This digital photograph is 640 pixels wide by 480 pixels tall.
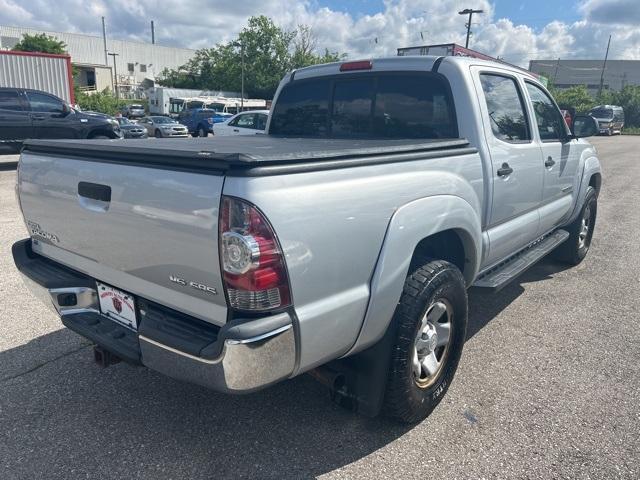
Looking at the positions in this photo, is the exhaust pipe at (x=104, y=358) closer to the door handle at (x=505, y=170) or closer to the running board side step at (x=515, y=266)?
the running board side step at (x=515, y=266)

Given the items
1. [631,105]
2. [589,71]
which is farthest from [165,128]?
[589,71]

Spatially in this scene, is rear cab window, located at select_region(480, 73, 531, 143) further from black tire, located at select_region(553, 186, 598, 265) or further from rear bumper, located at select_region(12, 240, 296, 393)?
rear bumper, located at select_region(12, 240, 296, 393)

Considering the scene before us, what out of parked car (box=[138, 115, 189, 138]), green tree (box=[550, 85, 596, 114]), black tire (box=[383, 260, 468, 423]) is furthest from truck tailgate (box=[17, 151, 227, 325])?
green tree (box=[550, 85, 596, 114])

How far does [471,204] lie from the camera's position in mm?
2932

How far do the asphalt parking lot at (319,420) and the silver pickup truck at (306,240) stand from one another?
0.27m

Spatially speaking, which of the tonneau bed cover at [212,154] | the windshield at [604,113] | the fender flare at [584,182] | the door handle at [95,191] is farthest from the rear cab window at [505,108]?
the windshield at [604,113]

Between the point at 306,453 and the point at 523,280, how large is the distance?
3.55 metres

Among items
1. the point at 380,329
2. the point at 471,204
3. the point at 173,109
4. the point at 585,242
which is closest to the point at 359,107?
the point at 471,204

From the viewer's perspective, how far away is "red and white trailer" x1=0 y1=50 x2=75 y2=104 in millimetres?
17312

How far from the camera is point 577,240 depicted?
5.52 meters

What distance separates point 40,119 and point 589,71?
90964mm

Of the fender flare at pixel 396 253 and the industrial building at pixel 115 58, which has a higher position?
the industrial building at pixel 115 58

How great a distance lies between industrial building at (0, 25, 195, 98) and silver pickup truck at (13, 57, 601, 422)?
76.4m

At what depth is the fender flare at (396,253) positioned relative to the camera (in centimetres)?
224
